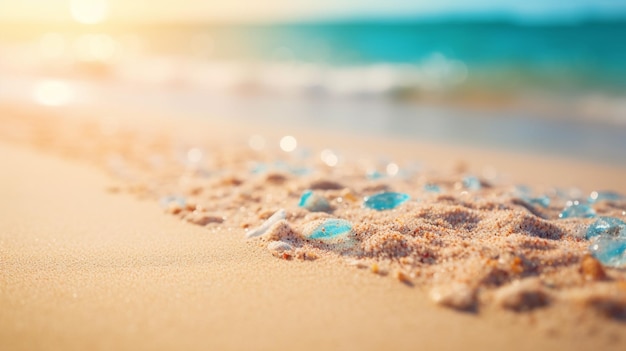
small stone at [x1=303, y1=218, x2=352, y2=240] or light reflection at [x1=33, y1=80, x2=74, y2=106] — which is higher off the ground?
light reflection at [x1=33, y1=80, x2=74, y2=106]

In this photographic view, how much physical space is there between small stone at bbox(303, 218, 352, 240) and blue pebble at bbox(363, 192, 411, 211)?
0.29m

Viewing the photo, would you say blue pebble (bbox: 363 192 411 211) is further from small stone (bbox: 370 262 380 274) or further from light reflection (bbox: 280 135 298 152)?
light reflection (bbox: 280 135 298 152)

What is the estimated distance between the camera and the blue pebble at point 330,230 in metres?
1.84

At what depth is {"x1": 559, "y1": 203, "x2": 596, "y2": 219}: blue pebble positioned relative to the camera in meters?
2.13

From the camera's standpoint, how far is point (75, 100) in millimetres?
6855

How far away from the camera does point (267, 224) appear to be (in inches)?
77.8

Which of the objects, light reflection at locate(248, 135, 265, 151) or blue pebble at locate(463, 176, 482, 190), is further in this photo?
light reflection at locate(248, 135, 265, 151)

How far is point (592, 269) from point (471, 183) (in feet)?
4.13

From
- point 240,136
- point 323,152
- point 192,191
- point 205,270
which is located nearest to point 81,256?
point 205,270

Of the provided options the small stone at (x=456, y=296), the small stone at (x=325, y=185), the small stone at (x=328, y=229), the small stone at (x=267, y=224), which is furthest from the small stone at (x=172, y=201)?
the small stone at (x=456, y=296)

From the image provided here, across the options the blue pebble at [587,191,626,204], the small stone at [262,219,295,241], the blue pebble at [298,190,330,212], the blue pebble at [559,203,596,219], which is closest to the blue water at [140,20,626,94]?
the blue pebble at [587,191,626,204]

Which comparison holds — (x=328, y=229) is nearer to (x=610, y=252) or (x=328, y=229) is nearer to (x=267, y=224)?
(x=267, y=224)

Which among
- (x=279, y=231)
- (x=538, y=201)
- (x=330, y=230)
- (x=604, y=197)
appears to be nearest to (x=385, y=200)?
(x=330, y=230)

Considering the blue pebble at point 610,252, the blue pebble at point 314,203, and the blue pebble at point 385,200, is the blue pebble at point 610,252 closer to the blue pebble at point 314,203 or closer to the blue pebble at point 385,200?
the blue pebble at point 385,200
